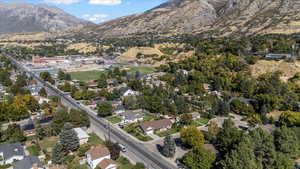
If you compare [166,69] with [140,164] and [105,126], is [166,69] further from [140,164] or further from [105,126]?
[140,164]

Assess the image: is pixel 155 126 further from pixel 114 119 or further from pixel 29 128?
pixel 29 128

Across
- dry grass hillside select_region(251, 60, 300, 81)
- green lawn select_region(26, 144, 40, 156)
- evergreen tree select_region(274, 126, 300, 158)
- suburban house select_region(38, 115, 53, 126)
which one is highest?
dry grass hillside select_region(251, 60, 300, 81)

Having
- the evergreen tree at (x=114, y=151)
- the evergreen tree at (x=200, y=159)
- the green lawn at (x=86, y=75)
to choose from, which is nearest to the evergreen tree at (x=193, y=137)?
the evergreen tree at (x=200, y=159)

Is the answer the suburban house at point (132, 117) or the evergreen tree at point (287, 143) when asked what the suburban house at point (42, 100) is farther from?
the evergreen tree at point (287, 143)

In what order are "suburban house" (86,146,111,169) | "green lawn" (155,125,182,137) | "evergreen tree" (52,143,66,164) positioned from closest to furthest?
"suburban house" (86,146,111,169) < "evergreen tree" (52,143,66,164) < "green lawn" (155,125,182,137)

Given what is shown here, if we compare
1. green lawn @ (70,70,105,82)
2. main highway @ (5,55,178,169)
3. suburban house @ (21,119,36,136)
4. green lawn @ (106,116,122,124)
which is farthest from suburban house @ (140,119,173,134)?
green lawn @ (70,70,105,82)

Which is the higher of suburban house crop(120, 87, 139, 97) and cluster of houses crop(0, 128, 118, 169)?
suburban house crop(120, 87, 139, 97)

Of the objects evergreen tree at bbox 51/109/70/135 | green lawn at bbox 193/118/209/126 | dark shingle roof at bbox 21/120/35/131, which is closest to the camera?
evergreen tree at bbox 51/109/70/135

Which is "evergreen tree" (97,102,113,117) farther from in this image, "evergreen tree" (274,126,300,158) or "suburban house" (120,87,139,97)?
"evergreen tree" (274,126,300,158)
